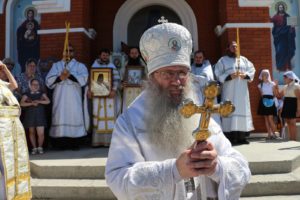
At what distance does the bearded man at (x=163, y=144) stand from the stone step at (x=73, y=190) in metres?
2.98

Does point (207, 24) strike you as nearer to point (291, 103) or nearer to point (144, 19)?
point (144, 19)

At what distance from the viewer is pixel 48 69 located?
8219 millimetres

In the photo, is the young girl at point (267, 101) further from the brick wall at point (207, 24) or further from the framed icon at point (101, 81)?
the framed icon at point (101, 81)

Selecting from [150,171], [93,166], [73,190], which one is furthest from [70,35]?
[150,171]

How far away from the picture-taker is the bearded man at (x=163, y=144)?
178 cm

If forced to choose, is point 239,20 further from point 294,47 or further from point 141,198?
point 141,198

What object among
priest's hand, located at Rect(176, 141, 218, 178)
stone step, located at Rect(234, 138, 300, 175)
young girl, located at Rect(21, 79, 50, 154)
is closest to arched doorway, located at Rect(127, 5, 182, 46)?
young girl, located at Rect(21, 79, 50, 154)

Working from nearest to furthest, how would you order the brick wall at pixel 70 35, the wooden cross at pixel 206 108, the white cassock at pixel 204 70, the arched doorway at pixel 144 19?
the wooden cross at pixel 206 108 → the white cassock at pixel 204 70 → the brick wall at pixel 70 35 → the arched doorway at pixel 144 19

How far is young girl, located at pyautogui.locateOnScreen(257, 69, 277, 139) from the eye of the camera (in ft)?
26.4

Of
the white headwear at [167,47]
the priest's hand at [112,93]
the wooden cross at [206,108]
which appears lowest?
the wooden cross at [206,108]

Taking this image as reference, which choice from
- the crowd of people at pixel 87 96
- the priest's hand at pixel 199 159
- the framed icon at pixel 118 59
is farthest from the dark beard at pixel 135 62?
the priest's hand at pixel 199 159

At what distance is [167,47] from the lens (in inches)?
79.3

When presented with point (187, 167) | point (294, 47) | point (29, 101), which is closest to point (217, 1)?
point (294, 47)

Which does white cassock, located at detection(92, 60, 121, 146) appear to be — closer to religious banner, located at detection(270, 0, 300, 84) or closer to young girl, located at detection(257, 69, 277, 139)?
young girl, located at detection(257, 69, 277, 139)
